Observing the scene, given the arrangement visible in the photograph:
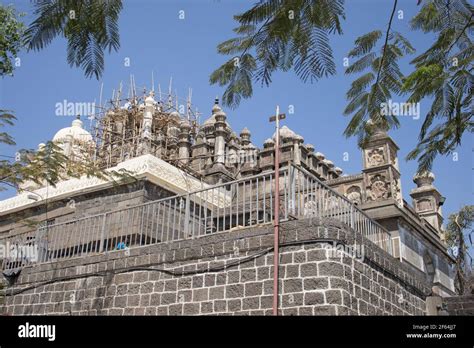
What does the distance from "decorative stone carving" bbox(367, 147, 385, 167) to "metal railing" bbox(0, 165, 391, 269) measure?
4.14 metres

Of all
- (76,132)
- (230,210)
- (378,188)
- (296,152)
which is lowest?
(230,210)

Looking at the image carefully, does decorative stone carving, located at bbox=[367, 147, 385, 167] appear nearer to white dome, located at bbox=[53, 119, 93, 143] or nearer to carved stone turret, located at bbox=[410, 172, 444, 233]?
carved stone turret, located at bbox=[410, 172, 444, 233]

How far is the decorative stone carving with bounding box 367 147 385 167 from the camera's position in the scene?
15566 mm

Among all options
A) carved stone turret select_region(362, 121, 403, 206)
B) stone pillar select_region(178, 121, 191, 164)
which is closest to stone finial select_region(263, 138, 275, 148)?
stone pillar select_region(178, 121, 191, 164)

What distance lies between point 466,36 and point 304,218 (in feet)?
13.8

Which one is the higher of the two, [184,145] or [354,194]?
[184,145]

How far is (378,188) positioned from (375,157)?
1028 millimetres

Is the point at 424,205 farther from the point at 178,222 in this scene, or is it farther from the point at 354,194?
the point at 178,222

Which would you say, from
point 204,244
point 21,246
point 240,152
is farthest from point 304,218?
point 240,152

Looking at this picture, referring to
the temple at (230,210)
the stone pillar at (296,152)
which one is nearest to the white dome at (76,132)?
the temple at (230,210)

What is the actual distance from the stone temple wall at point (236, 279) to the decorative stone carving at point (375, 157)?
4.72 m

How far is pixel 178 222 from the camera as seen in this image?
11.3 meters

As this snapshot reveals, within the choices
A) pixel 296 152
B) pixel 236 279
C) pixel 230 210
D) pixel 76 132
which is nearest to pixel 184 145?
pixel 296 152
